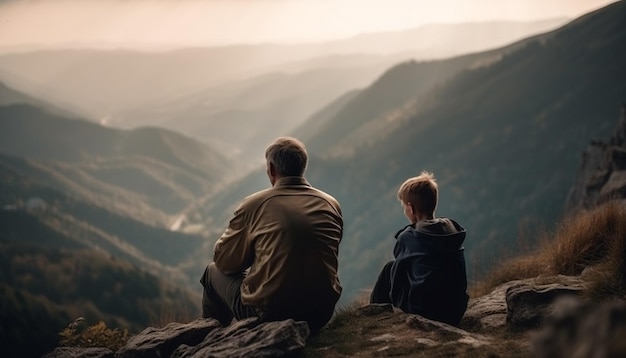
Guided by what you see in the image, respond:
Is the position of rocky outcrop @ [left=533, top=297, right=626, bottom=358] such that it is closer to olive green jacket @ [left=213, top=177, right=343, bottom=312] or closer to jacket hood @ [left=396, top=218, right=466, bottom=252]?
olive green jacket @ [left=213, top=177, right=343, bottom=312]

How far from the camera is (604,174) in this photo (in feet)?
82.3

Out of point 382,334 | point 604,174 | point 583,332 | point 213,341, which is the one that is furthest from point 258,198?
point 604,174

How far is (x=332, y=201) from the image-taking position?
20.8 ft

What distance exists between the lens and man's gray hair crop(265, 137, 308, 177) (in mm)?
→ 5887

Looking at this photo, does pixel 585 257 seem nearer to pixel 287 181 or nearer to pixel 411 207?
pixel 411 207

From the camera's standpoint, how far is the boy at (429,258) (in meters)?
6.17

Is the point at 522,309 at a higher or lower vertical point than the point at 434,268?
lower

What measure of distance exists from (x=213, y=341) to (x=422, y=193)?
2.67 meters

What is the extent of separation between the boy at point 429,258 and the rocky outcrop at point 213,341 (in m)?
1.34

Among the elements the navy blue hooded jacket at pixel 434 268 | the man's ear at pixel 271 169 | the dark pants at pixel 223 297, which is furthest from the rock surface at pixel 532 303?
the man's ear at pixel 271 169

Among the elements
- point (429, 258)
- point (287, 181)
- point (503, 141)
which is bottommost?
point (429, 258)

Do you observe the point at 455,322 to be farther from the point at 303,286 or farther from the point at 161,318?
the point at 161,318

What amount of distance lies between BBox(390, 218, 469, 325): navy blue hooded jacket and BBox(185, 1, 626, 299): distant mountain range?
4600 inches

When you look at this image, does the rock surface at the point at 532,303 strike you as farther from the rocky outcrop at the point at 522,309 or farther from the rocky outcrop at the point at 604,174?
the rocky outcrop at the point at 604,174
